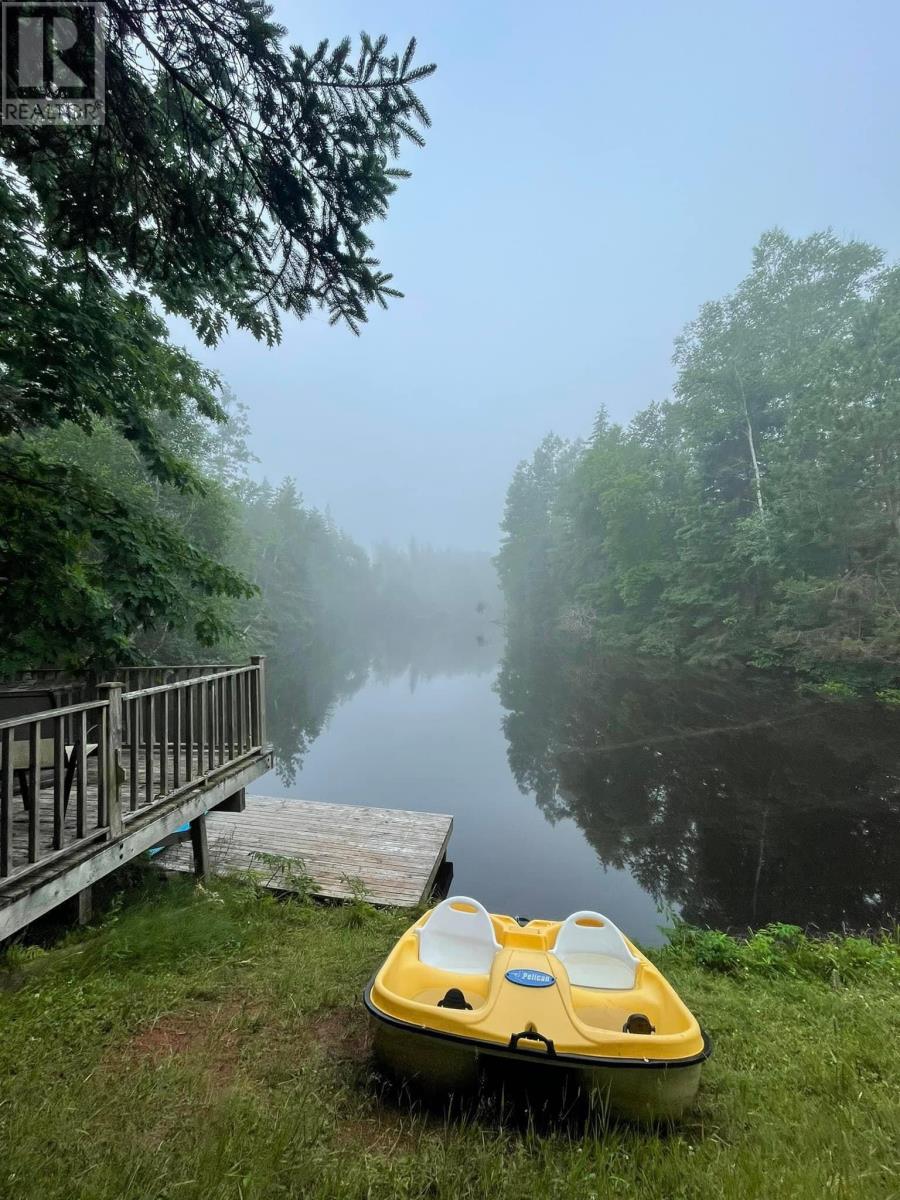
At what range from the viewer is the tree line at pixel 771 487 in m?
16.2

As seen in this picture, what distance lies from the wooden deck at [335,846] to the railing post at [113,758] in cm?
226

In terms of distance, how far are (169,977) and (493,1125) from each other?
226cm

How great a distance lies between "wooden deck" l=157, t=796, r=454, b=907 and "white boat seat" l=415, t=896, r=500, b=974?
174cm

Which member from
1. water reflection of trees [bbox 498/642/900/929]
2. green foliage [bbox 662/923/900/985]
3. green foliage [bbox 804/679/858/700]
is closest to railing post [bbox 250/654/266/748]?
green foliage [bbox 662/923/900/985]

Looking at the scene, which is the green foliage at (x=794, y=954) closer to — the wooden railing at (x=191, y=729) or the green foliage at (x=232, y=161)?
the wooden railing at (x=191, y=729)

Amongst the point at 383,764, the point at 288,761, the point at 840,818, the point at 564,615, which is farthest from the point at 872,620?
the point at 564,615

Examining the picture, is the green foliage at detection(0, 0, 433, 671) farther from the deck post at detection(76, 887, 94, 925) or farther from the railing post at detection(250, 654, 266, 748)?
the deck post at detection(76, 887, 94, 925)

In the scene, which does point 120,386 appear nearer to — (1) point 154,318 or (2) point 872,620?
(1) point 154,318

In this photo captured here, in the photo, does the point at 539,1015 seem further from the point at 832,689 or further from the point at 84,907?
the point at 832,689

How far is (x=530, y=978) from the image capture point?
2979 mm

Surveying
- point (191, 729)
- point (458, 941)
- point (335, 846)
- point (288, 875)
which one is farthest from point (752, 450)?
point (191, 729)

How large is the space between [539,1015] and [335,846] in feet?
14.5

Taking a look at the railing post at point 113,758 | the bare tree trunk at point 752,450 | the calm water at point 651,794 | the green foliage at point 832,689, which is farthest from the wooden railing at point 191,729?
the bare tree trunk at point 752,450

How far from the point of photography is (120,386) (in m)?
Result: 5.00
